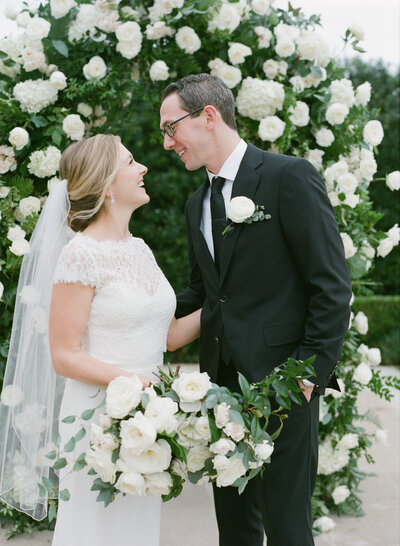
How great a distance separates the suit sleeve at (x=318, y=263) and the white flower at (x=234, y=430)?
45 cm

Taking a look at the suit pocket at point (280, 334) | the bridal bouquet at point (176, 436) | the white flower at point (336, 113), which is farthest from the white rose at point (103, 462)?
the white flower at point (336, 113)

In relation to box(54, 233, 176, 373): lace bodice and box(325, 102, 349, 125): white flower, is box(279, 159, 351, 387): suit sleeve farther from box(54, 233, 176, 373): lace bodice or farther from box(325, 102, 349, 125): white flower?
box(325, 102, 349, 125): white flower

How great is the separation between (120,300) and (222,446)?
0.70m

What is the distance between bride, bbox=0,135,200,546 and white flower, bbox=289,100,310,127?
138 cm

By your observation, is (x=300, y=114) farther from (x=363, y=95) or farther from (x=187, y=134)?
(x=187, y=134)

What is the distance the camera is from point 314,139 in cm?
379

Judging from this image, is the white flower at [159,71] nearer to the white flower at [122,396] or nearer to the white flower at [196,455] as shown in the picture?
the white flower at [122,396]

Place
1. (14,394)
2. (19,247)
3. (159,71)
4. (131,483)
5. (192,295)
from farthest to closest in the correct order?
1. (159,71)
2. (19,247)
3. (192,295)
4. (14,394)
5. (131,483)

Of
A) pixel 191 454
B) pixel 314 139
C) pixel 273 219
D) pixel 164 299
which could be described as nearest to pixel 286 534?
pixel 191 454

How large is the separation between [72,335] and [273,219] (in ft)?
3.01

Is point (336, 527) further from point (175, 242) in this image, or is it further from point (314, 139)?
point (175, 242)

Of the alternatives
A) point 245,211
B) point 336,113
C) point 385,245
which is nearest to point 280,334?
point 245,211

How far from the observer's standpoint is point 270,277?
247cm

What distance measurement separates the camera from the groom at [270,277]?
2.37m
